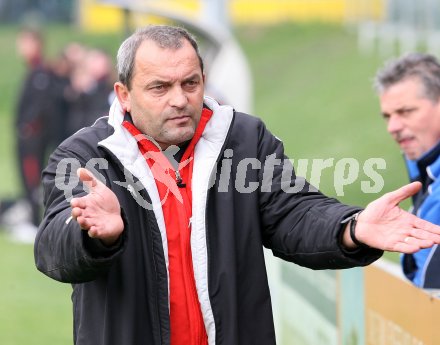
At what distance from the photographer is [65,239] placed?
3793mm

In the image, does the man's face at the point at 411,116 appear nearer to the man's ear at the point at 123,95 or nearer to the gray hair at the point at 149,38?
the gray hair at the point at 149,38

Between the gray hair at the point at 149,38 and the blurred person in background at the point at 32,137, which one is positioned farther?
the blurred person in background at the point at 32,137

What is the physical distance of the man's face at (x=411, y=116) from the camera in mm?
5605

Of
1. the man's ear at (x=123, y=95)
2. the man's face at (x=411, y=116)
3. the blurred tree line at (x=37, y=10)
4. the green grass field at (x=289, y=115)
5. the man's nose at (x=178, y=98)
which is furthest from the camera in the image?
the blurred tree line at (x=37, y=10)

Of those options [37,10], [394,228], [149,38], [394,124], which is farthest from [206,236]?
[37,10]

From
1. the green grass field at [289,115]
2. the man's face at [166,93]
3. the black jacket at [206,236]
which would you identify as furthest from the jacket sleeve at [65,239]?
the green grass field at [289,115]

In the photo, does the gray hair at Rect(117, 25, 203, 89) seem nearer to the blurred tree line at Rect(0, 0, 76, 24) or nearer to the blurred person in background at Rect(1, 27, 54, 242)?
the blurred person in background at Rect(1, 27, 54, 242)

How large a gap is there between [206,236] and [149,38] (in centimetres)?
78

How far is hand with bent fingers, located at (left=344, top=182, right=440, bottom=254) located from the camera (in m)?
3.81

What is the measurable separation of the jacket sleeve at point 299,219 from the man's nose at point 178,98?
355mm

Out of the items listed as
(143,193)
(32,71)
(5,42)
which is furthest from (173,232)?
(5,42)

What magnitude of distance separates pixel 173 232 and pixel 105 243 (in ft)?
1.17

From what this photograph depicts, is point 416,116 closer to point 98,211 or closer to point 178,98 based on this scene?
point 178,98

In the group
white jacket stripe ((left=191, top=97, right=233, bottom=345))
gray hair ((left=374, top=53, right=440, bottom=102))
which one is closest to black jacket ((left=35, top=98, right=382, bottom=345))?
white jacket stripe ((left=191, top=97, right=233, bottom=345))
